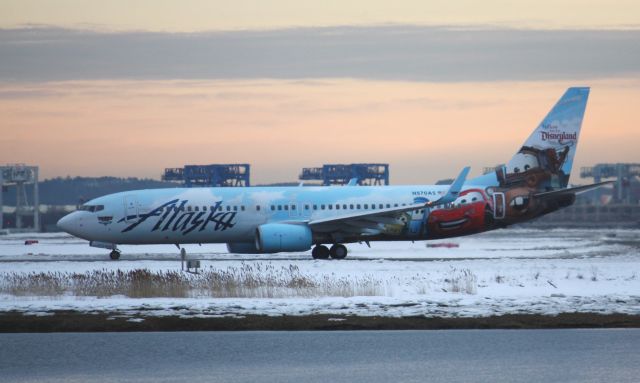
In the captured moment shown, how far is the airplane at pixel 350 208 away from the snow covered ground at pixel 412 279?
1.01 meters

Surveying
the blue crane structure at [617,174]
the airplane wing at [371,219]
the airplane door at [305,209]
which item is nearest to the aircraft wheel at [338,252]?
the airplane wing at [371,219]

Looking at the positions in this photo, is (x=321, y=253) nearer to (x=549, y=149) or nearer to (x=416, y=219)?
(x=416, y=219)

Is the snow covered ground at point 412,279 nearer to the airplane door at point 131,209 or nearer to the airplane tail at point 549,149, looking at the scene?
the airplane door at point 131,209

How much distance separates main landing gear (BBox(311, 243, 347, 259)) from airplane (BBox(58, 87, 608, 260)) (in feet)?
0.13

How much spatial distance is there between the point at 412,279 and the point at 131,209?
16.2 m

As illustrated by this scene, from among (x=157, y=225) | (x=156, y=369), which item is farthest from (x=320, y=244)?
(x=156, y=369)

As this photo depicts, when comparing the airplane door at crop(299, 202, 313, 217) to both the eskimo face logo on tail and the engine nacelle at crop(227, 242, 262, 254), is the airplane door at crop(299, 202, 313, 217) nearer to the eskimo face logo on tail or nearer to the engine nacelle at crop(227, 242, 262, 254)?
the engine nacelle at crop(227, 242, 262, 254)

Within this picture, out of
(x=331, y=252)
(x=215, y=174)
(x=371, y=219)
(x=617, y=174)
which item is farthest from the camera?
(x=617, y=174)

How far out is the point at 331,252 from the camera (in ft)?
139

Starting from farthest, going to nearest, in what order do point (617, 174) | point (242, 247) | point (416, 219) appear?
point (617, 174) < point (242, 247) < point (416, 219)

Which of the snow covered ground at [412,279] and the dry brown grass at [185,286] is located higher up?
the dry brown grass at [185,286]

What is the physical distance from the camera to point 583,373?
14.2 meters

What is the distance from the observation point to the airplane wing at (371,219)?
137ft

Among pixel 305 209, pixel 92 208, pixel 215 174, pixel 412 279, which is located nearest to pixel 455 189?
pixel 305 209
